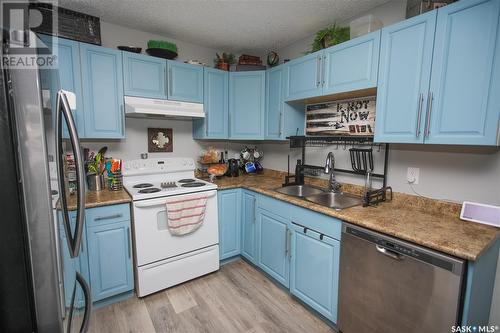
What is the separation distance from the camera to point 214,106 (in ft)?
8.97

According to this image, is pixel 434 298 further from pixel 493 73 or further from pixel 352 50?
pixel 352 50

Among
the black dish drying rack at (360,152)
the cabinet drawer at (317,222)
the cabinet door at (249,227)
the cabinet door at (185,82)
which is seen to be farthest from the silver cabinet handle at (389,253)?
the cabinet door at (185,82)

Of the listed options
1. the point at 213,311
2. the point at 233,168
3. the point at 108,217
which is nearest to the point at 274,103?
the point at 233,168

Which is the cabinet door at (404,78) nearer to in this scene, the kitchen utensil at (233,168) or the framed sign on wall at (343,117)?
the framed sign on wall at (343,117)

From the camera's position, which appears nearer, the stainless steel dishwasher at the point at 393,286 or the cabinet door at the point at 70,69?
the stainless steel dishwasher at the point at 393,286

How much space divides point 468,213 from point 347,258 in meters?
0.79

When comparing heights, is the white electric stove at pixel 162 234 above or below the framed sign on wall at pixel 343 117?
below

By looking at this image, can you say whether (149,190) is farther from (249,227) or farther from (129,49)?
(129,49)

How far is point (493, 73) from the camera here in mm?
1205

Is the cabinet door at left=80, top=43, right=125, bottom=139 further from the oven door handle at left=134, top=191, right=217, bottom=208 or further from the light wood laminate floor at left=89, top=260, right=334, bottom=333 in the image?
the light wood laminate floor at left=89, top=260, right=334, bottom=333

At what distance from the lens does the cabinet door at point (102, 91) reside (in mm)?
2008

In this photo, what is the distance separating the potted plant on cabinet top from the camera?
9.16 feet
